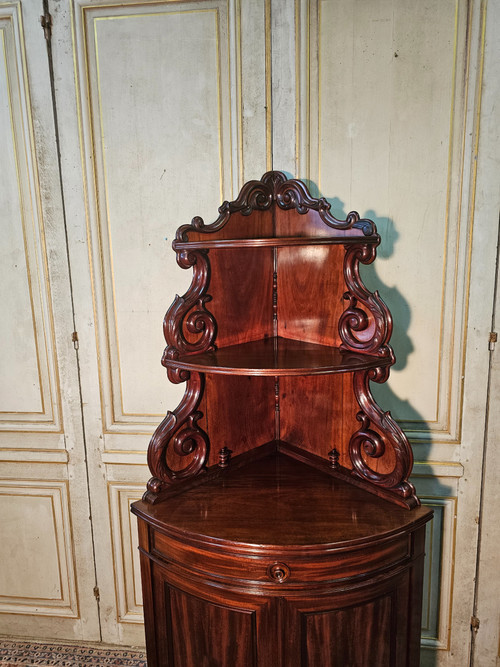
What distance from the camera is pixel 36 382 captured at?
6.87 ft

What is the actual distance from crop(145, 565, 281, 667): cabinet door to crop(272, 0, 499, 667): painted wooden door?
84cm

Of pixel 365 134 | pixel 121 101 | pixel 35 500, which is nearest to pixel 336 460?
pixel 365 134

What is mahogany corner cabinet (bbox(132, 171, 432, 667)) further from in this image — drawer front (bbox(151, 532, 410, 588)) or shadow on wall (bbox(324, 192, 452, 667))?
shadow on wall (bbox(324, 192, 452, 667))

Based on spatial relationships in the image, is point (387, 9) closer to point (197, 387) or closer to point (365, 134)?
point (365, 134)

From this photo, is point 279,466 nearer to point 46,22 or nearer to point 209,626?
point 209,626

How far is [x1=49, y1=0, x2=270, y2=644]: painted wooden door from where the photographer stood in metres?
1.81

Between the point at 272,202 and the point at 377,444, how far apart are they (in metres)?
0.84

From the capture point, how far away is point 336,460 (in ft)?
5.42

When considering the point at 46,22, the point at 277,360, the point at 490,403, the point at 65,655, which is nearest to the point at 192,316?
the point at 277,360

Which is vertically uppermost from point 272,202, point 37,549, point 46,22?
point 46,22

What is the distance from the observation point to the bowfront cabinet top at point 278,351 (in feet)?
4.81

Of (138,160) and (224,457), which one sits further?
(138,160)

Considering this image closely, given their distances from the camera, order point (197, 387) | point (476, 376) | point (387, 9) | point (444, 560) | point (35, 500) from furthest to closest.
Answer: point (35, 500), point (444, 560), point (476, 376), point (387, 9), point (197, 387)

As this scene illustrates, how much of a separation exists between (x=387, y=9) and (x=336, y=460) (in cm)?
148
